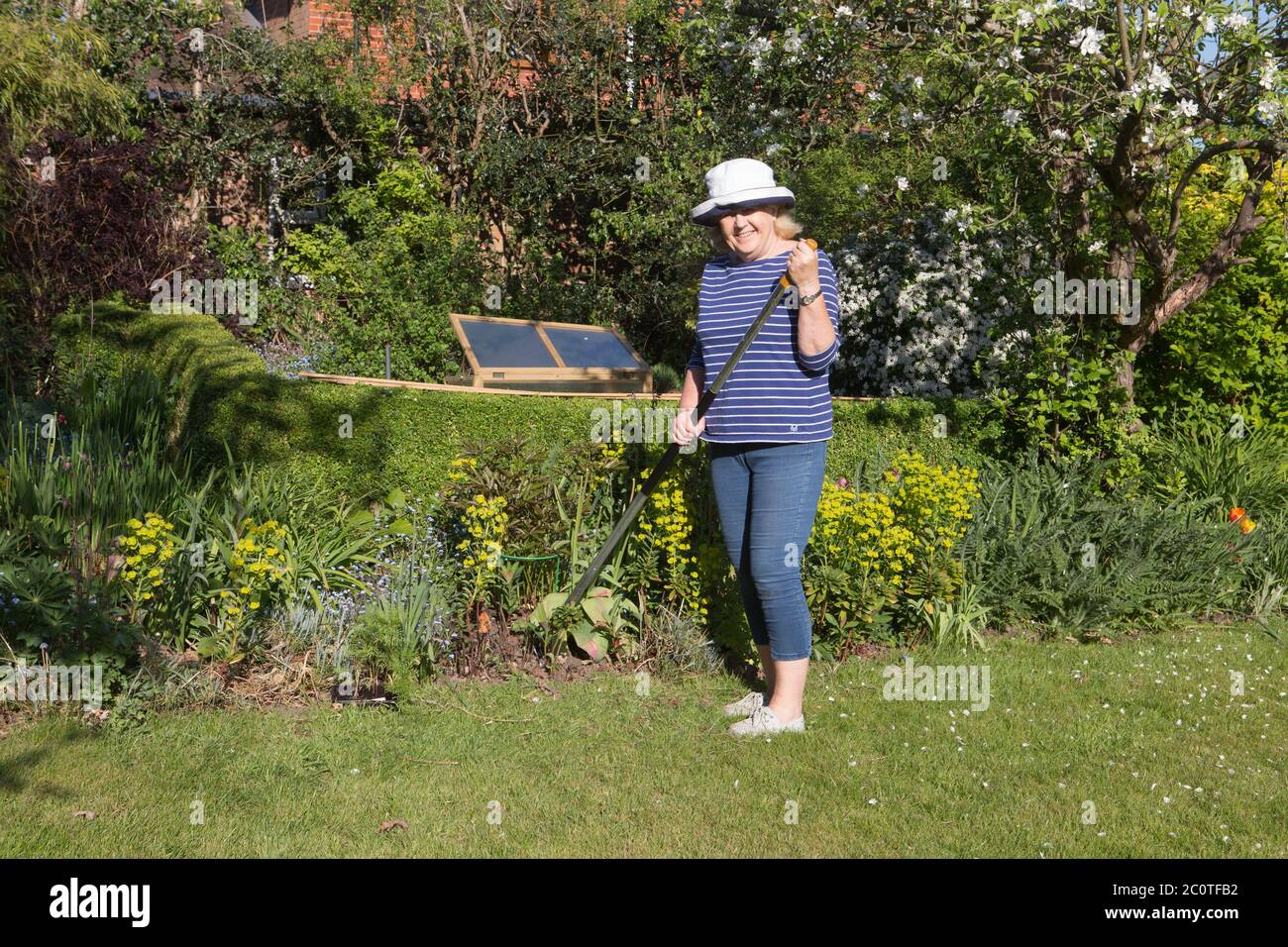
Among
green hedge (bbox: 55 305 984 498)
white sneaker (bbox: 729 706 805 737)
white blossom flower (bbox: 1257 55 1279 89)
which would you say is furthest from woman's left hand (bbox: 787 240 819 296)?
white blossom flower (bbox: 1257 55 1279 89)

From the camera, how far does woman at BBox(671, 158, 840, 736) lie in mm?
4070

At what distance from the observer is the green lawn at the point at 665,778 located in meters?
3.45

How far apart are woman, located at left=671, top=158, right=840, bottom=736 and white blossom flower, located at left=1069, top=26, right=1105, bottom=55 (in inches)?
90.2

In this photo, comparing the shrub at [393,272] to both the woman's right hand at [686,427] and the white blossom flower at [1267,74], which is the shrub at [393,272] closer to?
the woman's right hand at [686,427]

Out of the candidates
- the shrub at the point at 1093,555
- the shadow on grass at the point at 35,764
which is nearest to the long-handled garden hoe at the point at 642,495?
the shadow on grass at the point at 35,764

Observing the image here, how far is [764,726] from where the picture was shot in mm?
4285

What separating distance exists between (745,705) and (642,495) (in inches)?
35.6

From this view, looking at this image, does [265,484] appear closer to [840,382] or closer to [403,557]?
[403,557]

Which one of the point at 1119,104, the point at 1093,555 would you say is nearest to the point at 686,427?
the point at 1093,555

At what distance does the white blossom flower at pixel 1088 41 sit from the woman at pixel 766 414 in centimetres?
229

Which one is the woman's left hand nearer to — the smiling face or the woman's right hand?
the smiling face

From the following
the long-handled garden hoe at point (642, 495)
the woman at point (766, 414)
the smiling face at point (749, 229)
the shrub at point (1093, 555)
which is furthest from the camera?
the shrub at point (1093, 555)

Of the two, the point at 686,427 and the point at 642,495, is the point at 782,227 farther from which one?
the point at 642,495

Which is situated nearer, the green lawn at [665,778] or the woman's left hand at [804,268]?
the green lawn at [665,778]
